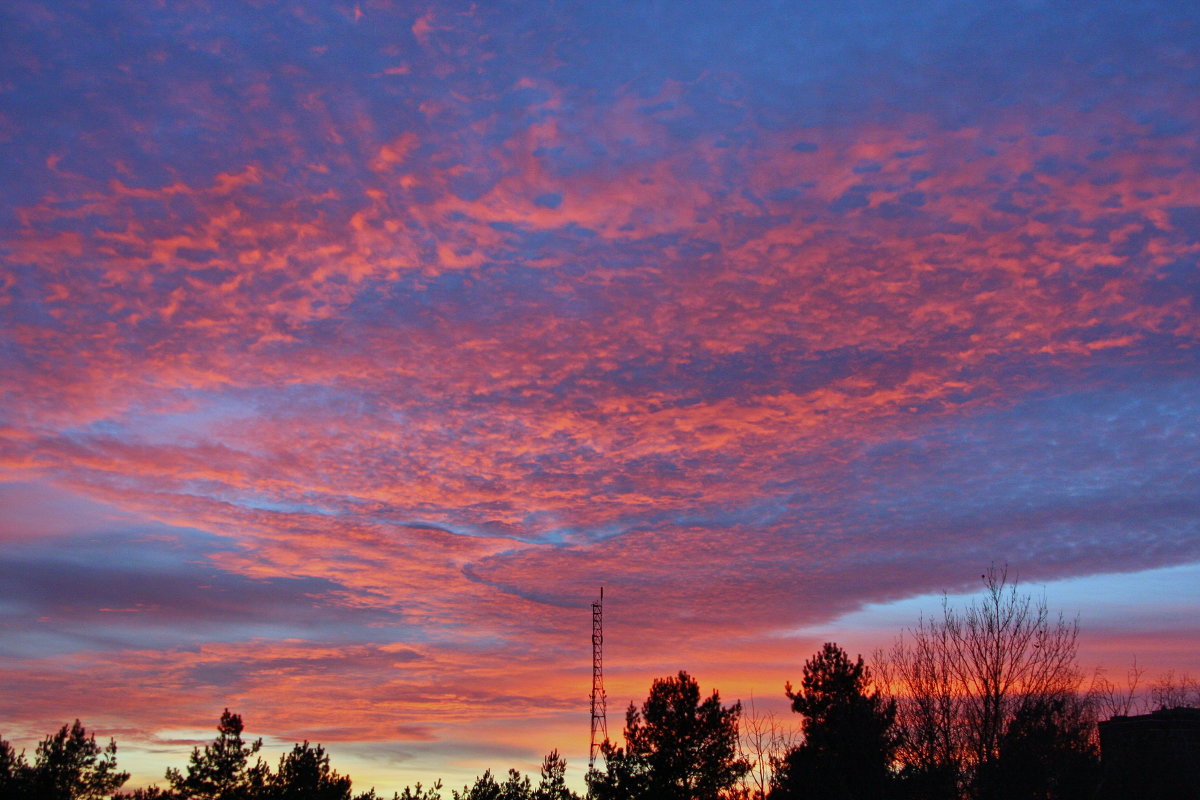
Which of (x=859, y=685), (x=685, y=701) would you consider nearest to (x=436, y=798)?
(x=685, y=701)

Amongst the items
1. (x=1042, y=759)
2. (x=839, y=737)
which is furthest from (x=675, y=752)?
(x=1042, y=759)

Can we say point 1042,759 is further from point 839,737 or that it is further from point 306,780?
point 306,780

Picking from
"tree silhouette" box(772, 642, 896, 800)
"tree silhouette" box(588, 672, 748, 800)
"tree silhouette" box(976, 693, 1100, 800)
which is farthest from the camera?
"tree silhouette" box(588, 672, 748, 800)

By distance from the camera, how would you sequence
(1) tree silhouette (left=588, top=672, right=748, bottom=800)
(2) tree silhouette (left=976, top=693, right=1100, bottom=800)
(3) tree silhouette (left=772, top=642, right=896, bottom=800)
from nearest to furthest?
(2) tree silhouette (left=976, top=693, right=1100, bottom=800)
(3) tree silhouette (left=772, top=642, right=896, bottom=800)
(1) tree silhouette (left=588, top=672, right=748, bottom=800)

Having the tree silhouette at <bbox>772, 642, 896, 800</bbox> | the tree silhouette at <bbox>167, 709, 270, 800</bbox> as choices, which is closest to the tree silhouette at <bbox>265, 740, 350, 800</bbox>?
the tree silhouette at <bbox>167, 709, 270, 800</bbox>

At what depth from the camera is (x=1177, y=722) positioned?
41.0 m

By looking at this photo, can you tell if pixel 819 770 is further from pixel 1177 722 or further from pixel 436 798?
pixel 1177 722

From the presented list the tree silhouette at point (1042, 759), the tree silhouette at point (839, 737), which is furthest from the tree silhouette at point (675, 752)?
the tree silhouette at point (1042, 759)

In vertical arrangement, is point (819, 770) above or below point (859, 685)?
below

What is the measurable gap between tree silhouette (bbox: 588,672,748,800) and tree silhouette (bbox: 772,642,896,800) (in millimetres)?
4200

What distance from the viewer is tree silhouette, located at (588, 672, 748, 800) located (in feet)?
128

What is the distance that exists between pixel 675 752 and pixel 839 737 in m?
8.22

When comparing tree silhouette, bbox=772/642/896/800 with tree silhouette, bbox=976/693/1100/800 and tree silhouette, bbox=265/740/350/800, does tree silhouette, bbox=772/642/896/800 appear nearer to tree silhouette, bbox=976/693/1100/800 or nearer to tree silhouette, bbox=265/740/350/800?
tree silhouette, bbox=976/693/1100/800

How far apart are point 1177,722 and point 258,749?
4053 cm
